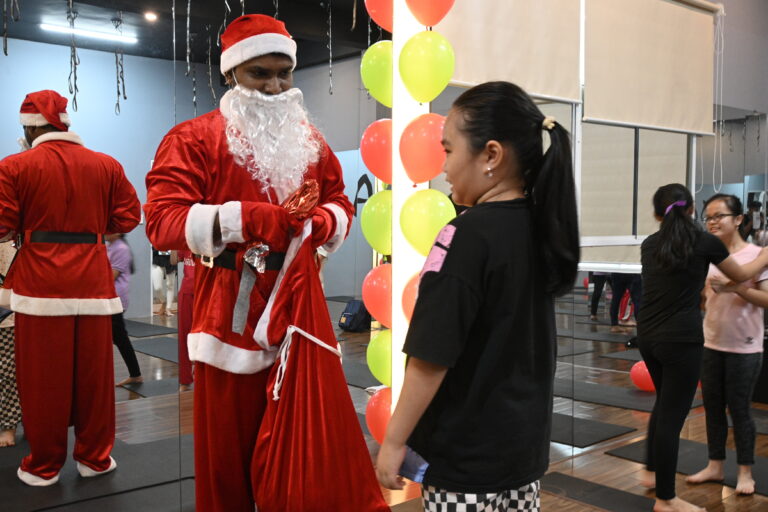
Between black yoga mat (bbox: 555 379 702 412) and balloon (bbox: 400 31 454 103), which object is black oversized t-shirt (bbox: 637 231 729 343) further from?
black yoga mat (bbox: 555 379 702 412)

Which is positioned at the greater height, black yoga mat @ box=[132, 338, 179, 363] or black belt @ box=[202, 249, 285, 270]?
black belt @ box=[202, 249, 285, 270]

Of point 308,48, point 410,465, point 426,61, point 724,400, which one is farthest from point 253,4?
point 724,400

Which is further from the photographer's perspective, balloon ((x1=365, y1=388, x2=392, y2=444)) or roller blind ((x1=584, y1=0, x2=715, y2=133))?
roller blind ((x1=584, y1=0, x2=715, y2=133))

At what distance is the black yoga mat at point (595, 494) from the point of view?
307cm

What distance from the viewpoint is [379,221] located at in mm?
3297

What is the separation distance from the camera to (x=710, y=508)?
308cm

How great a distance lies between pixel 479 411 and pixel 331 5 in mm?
2577

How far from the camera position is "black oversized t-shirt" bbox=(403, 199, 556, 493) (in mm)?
1215

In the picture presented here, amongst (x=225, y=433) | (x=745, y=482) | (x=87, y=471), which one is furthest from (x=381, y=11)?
(x=745, y=482)

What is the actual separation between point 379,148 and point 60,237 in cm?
146

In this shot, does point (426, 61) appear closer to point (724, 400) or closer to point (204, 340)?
point (204, 340)

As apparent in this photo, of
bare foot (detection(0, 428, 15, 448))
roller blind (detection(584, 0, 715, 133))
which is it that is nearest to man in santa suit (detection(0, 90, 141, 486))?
bare foot (detection(0, 428, 15, 448))

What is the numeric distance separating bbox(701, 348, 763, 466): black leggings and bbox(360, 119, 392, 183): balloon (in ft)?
5.68

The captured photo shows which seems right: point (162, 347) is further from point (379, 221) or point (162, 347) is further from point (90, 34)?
point (90, 34)
